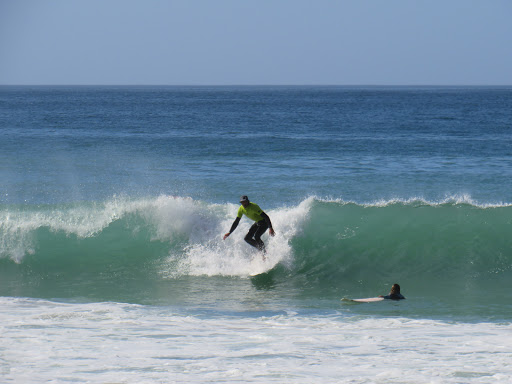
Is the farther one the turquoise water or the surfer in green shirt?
the surfer in green shirt

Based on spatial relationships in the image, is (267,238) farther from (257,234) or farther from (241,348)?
(241,348)

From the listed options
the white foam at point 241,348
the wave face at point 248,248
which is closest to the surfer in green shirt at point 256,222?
the wave face at point 248,248

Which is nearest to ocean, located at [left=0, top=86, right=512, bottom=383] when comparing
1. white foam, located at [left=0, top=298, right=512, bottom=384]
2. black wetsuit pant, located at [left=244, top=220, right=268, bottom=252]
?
white foam, located at [left=0, top=298, right=512, bottom=384]

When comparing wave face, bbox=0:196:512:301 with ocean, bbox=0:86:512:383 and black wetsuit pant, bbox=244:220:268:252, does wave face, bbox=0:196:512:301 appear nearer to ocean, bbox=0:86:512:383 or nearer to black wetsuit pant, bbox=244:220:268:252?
ocean, bbox=0:86:512:383

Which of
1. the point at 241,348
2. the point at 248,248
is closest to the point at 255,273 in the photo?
the point at 248,248

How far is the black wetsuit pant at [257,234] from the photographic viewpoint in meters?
11.9

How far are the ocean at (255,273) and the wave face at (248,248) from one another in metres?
0.05

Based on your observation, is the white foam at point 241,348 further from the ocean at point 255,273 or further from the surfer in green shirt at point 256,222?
the surfer in green shirt at point 256,222

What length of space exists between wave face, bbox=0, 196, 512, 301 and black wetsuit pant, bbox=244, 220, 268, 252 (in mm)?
422

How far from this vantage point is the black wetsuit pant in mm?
11938

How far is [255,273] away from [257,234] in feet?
2.49

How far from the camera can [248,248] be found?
12766 mm

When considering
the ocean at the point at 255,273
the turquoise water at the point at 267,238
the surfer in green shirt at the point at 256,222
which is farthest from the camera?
the surfer in green shirt at the point at 256,222

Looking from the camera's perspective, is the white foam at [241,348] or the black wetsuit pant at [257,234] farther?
the black wetsuit pant at [257,234]
